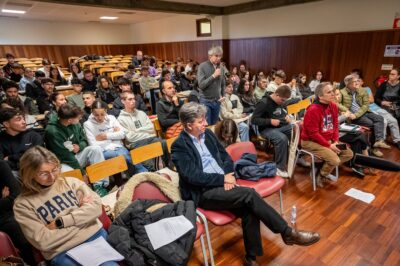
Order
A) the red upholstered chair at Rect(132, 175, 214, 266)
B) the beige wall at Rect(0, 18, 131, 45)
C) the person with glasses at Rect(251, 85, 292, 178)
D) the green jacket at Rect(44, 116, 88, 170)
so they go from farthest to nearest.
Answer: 1. the beige wall at Rect(0, 18, 131, 45)
2. the person with glasses at Rect(251, 85, 292, 178)
3. the green jacket at Rect(44, 116, 88, 170)
4. the red upholstered chair at Rect(132, 175, 214, 266)

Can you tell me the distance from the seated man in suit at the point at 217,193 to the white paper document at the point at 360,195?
1.13 m

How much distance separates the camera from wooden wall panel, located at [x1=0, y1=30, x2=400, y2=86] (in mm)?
5703

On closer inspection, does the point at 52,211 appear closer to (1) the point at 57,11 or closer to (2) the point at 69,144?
(2) the point at 69,144

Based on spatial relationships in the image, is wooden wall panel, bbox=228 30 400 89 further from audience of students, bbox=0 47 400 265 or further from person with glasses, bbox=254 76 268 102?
person with glasses, bbox=254 76 268 102

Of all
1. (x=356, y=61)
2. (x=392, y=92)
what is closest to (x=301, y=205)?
(x=392, y=92)

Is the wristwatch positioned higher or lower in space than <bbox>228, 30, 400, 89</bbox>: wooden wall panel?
lower

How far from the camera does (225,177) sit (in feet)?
6.10

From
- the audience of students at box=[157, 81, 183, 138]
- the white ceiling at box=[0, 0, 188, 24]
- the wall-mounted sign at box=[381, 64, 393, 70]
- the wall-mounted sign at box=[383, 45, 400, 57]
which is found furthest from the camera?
the white ceiling at box=[0, 0, 188, 24]

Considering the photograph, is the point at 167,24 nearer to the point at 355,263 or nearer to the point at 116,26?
the point at 116,26

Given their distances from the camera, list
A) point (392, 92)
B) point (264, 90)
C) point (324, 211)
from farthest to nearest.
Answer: point (264, 90), point (392, 92), point (324, 211)

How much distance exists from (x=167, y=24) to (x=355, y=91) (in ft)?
33.5

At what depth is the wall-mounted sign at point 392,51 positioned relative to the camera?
17.5 ft

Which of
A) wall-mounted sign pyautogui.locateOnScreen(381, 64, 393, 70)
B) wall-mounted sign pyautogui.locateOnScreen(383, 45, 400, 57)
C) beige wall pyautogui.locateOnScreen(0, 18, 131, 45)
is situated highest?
beige wall pyautogui.locateOnScreen(0, 18, 131, 45)

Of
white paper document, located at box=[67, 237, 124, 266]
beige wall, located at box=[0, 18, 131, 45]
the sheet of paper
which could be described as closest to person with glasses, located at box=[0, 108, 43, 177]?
white paper document, located at box=[67, 237, 124, 266]
